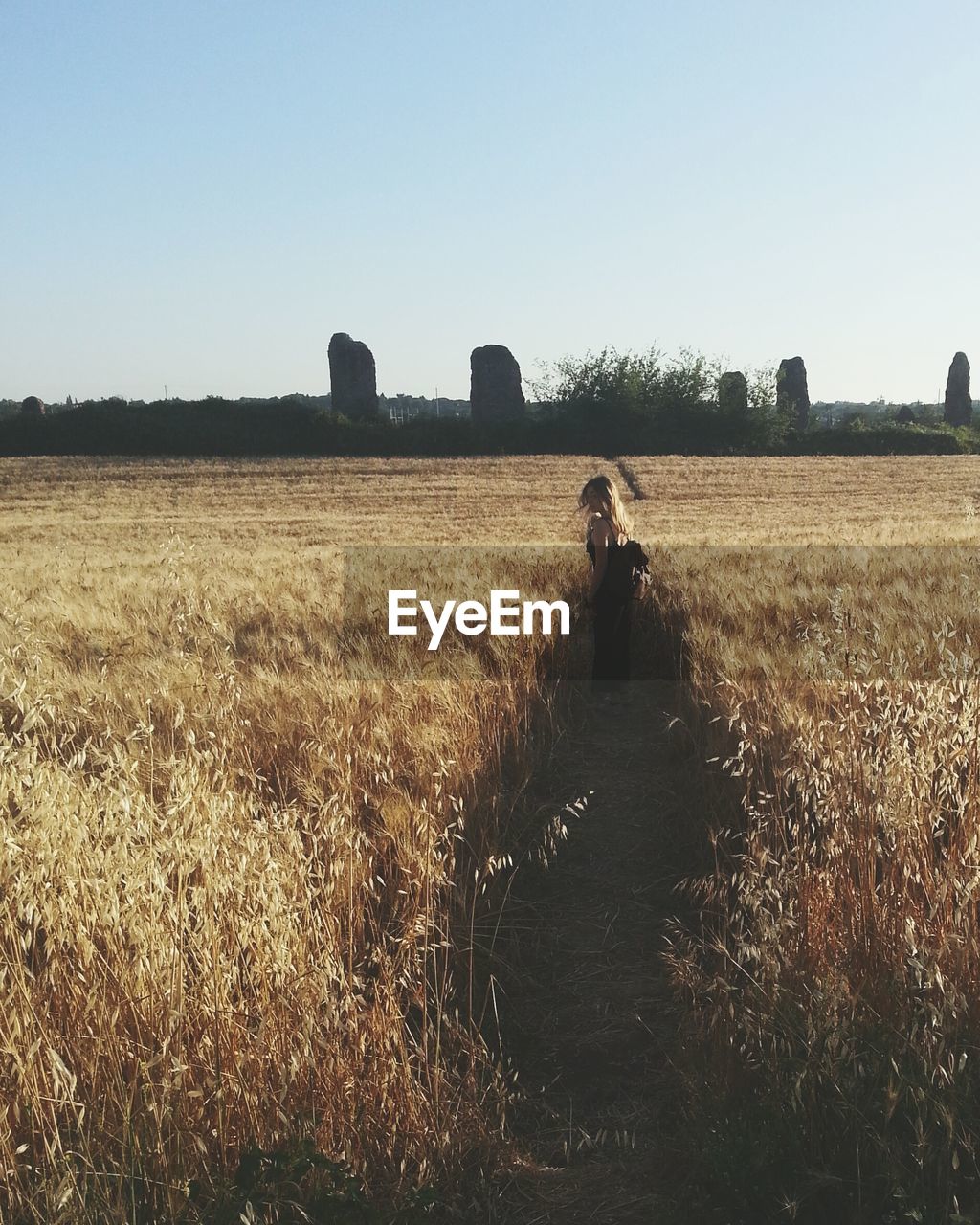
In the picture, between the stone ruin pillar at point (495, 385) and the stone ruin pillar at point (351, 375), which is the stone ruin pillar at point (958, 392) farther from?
the stone ruin pillar at point (351, 375)

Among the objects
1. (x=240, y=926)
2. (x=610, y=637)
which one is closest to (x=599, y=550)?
(x=610, y=637)

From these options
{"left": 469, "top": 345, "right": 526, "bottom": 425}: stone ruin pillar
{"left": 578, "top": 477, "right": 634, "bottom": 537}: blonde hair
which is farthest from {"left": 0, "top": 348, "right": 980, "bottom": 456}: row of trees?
{"left": 578, "top": 477, "right": 634, "bottom": 537}: blonde hair

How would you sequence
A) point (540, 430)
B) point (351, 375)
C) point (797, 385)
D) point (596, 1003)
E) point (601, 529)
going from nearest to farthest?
point (596, 1003)
point (601, 529)
point (540, 430)
point (351, 375)
point (797, 385)

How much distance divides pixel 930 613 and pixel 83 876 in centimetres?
519

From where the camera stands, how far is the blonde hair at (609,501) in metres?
6.71

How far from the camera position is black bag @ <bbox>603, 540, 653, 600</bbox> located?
677cm

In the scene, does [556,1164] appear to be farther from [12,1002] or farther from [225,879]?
[12,1002]

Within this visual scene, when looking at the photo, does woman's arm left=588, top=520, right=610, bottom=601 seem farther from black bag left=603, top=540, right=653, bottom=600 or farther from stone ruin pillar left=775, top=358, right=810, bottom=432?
stone ruin pillar left=775, top=358, right=810, bottom=432

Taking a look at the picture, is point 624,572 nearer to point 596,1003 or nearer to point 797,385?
point 596,1003

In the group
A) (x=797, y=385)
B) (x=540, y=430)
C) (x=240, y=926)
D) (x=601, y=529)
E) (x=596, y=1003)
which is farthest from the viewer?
(x=797, y=385)

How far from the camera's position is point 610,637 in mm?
6773

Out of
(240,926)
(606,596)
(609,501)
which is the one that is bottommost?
(240,926)

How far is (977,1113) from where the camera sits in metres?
1.84

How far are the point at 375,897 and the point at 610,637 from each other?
4062 millimetres
